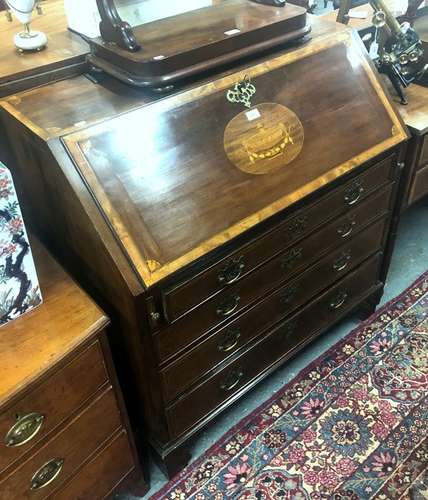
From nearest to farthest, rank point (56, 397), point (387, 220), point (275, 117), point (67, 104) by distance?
1. point (56, 397)
2. point (67, 104)
3. point (275, 117)
4. point (387, 220)

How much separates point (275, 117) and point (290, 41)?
205 millimetres

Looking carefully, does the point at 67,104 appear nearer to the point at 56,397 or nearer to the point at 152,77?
the point at 152,77

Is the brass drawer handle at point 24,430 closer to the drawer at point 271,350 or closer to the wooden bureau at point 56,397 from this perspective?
the wooden bureau at point 56,397

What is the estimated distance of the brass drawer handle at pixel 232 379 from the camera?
1390 mm

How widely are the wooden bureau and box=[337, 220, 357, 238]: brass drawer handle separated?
27.7 inches

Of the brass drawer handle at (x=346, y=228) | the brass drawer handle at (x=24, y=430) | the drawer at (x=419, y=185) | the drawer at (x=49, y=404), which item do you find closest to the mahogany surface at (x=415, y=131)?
the drawer at (x=419, y=185)

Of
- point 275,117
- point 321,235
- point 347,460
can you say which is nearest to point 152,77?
point 275,117

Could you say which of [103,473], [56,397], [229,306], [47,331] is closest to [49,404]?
[56,397]

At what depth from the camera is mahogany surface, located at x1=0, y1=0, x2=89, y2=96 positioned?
3.72ft

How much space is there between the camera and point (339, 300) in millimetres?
1628

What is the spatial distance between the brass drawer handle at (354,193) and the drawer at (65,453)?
0.75 meters

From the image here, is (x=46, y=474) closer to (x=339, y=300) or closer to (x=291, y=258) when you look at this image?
(x=291, y=258)

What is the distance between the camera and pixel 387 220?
1558 mm

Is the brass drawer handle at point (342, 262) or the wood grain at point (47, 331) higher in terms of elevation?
the wood grain at point (47, 331)
